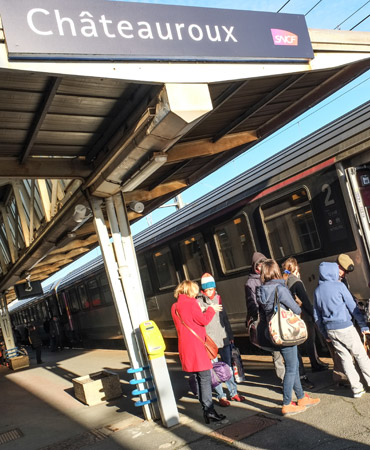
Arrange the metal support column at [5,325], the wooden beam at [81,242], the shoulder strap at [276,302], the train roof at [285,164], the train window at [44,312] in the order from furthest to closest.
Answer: the train window at [44,312] < the metal support column at [5,325] < the wooden beam at [81,242] < the train roof at [285,164] < the shoulder strap at [276,302]

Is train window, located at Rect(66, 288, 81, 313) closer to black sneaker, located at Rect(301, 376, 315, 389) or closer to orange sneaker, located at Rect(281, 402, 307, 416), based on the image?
black sneaker, located at Rect(301, 376, 315, 389)

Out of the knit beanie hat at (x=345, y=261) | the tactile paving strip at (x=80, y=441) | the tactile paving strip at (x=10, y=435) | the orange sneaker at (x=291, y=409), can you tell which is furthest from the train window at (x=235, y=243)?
the tactile paving strip at (x=10, y=435)

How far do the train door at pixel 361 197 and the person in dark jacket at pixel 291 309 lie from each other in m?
1.78

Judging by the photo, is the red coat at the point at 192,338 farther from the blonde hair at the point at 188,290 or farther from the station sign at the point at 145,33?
the station sign at the point at 145,33

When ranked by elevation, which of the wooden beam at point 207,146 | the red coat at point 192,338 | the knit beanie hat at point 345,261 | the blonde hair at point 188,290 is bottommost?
the red coat at point 192,338

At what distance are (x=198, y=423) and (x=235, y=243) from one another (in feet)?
13.2

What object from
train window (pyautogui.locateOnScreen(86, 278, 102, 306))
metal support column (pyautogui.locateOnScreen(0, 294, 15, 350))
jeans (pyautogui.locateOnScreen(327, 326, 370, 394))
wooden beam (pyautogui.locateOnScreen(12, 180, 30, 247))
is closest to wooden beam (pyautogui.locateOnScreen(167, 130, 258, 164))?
jeans (pyautogui.locateOnScreen(327, 326, 370, 394))

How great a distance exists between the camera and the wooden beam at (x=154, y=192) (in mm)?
8242

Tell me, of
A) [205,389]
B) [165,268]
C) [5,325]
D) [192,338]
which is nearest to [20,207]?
[165,268]

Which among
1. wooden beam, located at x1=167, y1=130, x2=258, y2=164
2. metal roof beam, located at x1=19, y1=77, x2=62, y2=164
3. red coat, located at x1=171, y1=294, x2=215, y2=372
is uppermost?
metal roof beam, located at x1=19, y1=77, x2=62, y2=164

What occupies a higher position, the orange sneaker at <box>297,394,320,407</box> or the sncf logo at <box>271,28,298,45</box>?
the sncf logo at <box>271,28,298,45</box>

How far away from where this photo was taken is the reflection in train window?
7.28 meters

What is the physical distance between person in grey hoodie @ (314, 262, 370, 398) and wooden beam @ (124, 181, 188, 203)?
370 centimetres

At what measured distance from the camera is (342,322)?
5262 millimetres
